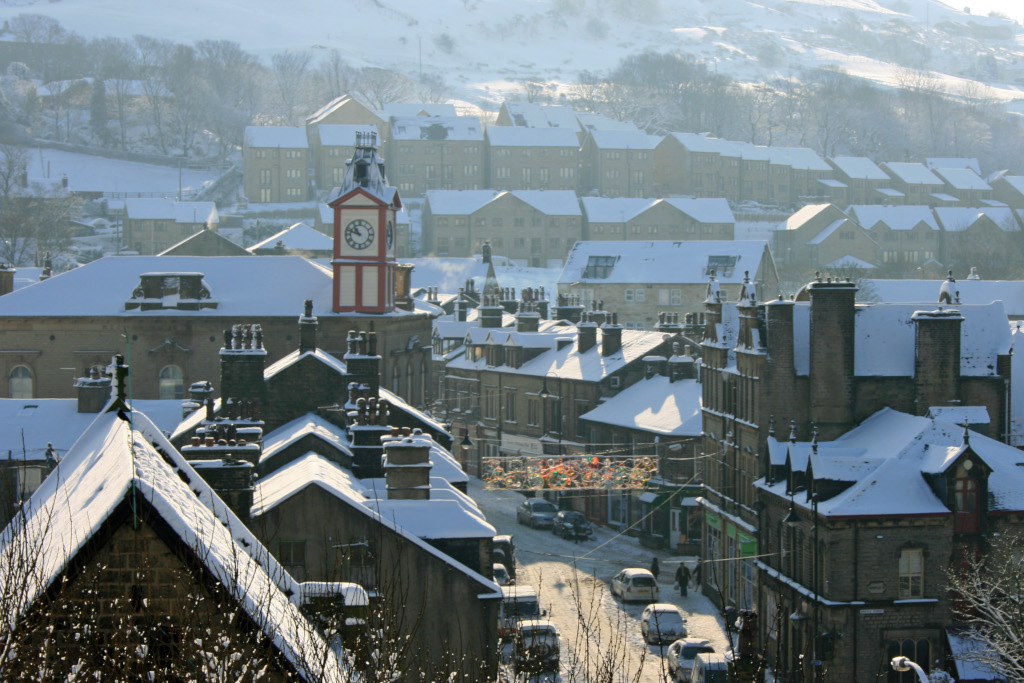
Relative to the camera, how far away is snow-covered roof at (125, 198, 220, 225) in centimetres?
12056

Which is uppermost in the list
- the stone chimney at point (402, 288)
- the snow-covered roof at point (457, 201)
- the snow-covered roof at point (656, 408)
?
the snow-covered roof at point (457, 201)

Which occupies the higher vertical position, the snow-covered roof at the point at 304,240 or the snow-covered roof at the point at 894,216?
the snow-covered roof at the point at 894,216

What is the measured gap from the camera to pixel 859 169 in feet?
534

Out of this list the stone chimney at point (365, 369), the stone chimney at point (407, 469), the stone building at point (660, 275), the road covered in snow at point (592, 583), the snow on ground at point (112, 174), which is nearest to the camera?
the stone chimney at point (407, 469)

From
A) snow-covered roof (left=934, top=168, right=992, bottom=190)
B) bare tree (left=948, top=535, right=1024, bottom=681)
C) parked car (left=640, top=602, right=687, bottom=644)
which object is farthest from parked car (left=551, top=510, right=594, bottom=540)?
snow-covered roof (left=934, top=168, right=992, bottom=190)

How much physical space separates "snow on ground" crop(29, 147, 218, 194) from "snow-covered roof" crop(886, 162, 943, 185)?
78.1 m

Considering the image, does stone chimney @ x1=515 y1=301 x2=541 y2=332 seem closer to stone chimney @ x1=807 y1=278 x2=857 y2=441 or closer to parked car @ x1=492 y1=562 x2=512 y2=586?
parked car @ x1=492 y1=562 x2=512 y2=586

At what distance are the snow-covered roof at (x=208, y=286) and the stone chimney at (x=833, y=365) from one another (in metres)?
18.6

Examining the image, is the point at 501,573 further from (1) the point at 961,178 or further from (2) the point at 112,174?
(1) the point at 961,178

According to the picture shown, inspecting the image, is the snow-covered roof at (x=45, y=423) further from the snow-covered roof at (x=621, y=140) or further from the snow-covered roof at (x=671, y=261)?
the snow-covered roof at (x=621, y=140)

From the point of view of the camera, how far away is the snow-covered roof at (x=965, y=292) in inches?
3346

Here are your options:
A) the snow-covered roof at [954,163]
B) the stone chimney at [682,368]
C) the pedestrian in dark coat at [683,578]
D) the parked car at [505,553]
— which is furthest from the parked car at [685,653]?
the snow-covered roof at [954,163]

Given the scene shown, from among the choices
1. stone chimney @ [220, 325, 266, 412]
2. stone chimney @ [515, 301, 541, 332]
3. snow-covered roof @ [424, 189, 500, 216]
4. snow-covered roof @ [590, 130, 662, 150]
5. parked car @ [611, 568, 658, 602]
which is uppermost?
snow-covered roof @ [590, 130, 662, 150]

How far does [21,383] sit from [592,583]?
2463cm
